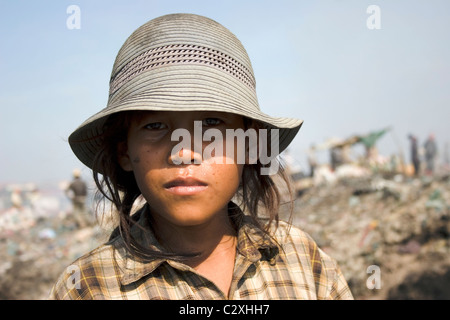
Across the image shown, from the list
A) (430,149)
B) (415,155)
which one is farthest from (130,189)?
(430,149)

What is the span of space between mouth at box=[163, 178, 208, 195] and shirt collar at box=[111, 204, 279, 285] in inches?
8.9

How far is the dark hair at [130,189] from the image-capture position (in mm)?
1400

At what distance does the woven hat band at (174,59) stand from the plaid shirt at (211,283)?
1.68 feet

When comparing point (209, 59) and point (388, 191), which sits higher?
point (209, 59)

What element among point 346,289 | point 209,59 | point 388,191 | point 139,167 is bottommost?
point 388,191

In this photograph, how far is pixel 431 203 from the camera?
258 inches

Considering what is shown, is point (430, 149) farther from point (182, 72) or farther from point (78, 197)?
point (182, 72)

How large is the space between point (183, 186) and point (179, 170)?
51 millimetres

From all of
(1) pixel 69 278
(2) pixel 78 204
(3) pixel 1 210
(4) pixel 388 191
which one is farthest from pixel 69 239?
(1) pixel 69 278

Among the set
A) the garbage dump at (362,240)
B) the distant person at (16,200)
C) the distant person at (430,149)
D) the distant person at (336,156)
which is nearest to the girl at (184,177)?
the garbage dump at (362,240)

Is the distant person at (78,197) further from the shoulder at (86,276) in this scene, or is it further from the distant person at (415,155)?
the distant person at (415,155)
